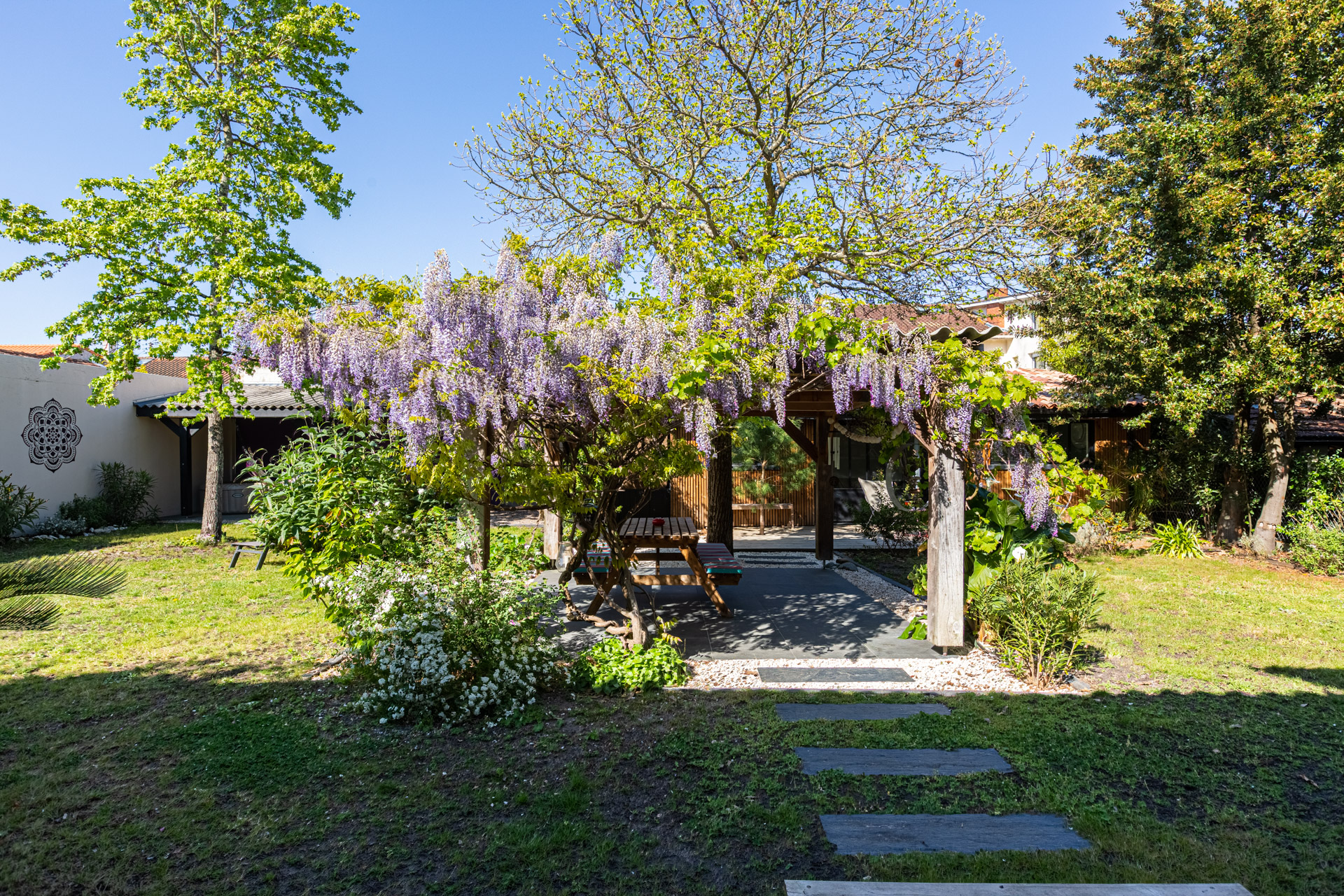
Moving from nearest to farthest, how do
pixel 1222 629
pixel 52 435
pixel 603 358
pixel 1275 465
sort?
pixel 603 358 → pixel 1222 629 → pixel 1275 465 → pixel 52 435

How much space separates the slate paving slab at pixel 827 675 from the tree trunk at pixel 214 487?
9.13 metres

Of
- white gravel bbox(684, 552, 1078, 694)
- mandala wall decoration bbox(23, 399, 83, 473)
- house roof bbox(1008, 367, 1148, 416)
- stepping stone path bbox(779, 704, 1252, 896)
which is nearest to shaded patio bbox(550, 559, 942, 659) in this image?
white gravel bbox(684, 552, 1078, 694)

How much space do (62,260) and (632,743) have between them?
10315mm

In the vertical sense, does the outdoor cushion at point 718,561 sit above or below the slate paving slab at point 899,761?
above

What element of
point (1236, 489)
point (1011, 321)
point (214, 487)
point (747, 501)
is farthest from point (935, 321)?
point (1011, 321)

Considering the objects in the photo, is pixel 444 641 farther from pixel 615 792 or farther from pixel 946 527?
Answer: pixel 946 527

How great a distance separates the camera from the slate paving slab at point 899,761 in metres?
3.39

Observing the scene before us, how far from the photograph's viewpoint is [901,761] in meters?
3.49

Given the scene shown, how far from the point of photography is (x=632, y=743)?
3645 millimetres

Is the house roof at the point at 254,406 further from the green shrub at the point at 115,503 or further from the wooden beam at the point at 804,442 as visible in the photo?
the wooden beam at the point at 804,442

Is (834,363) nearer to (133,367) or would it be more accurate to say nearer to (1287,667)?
(1287,667)

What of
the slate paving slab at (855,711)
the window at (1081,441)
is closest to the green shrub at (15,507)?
the slate paving slab at (855,711)

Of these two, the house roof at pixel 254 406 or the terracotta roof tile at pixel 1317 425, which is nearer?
the terracotta roof tile at pixel 1317 425

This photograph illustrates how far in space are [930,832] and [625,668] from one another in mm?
2096
